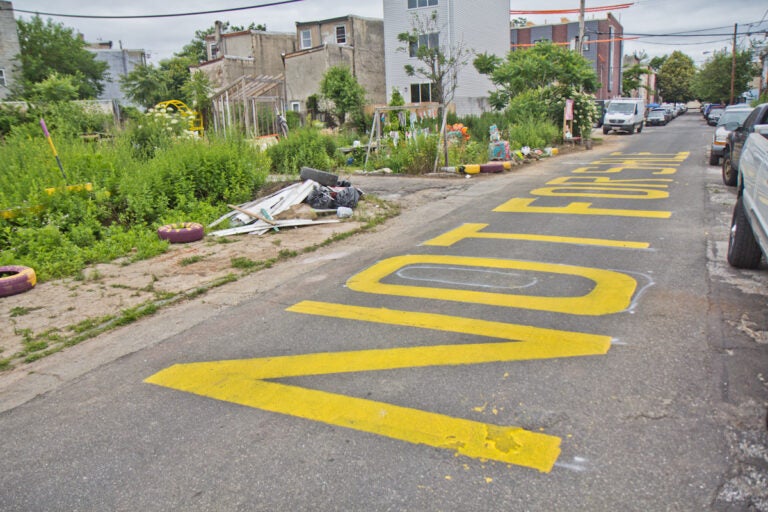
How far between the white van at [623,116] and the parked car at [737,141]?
2422 cm

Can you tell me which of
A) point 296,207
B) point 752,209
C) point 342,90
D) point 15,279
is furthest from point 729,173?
point 342,90

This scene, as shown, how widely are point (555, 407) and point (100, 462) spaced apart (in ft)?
9.35

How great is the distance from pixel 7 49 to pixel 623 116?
1606 inches

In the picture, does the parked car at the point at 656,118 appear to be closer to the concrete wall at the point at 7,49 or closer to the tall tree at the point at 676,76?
the concrete wall at the point at 7,49

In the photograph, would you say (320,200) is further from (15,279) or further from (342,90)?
(342,90)

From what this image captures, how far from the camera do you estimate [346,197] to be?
11.4 metres

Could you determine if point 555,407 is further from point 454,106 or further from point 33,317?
point 454,106

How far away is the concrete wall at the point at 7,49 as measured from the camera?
37.1 meters

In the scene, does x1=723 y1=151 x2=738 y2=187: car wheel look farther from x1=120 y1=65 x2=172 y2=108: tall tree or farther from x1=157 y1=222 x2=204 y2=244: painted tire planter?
x1=120 y1=65 x2=172 y2=108: tall tree

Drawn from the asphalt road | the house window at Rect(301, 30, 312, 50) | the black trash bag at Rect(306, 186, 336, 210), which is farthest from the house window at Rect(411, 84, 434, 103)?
the asphalt road

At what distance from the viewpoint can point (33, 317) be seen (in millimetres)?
6156

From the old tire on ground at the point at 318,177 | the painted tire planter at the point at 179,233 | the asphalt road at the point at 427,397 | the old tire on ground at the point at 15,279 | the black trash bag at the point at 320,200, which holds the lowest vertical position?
the asphalt road at the point at 427,397

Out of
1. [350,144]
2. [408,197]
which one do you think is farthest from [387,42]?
[408,197]

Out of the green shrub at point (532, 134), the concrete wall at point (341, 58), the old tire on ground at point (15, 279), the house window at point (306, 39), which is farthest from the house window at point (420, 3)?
the old tire on ground at point (15, 279)
